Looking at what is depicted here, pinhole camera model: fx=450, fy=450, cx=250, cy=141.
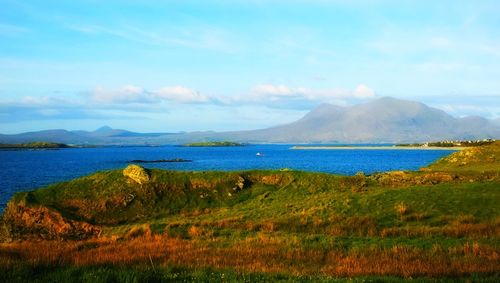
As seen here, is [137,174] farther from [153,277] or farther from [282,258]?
[153,277]

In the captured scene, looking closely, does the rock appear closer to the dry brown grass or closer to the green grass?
the dry brown grass

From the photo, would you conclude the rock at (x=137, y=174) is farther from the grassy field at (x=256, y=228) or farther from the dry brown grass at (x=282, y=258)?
the dry brown grass at (x=282, y=258)

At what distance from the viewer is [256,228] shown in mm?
30516

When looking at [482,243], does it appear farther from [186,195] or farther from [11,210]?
[11,210]

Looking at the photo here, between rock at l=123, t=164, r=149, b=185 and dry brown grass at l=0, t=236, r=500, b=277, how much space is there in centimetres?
2337

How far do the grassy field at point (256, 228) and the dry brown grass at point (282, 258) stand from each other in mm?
→ 73

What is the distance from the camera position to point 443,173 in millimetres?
47969

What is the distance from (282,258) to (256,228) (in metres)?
11.5

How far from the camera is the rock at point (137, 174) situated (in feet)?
153

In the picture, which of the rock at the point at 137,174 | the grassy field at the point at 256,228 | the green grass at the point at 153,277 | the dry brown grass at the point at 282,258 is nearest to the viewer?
the green grass at the point at 153,277

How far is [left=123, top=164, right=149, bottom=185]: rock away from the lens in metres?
46.7

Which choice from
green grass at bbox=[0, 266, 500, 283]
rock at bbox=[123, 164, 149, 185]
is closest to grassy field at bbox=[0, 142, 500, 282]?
green grass at bbox=[0, 266, 500, 283]

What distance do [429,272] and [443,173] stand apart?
35.5 m

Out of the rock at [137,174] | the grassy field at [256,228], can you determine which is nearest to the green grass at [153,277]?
the grassy field at [256,228]
